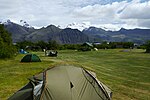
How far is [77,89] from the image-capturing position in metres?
10.2

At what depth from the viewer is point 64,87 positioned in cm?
1001

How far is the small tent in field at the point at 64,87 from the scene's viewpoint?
9797 mm

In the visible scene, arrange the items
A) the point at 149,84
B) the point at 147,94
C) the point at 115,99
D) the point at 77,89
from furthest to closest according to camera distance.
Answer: the point at 149,84, the point at 147,94, the point at 115,99, the point at 77,89

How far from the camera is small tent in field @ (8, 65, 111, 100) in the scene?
9797mm

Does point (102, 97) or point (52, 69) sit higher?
point (52, 69)

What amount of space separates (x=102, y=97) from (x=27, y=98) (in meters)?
3.17

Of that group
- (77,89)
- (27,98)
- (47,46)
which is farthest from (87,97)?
(47,46)

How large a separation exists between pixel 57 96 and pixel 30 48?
316ft

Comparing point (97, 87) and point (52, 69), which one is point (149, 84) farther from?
point (52, 69)

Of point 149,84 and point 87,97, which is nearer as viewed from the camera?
point 87,97

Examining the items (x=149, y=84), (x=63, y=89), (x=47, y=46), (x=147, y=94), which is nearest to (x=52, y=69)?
(x=63, y=89)

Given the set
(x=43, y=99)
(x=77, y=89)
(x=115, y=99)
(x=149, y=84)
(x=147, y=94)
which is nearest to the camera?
(x=43, y=99)

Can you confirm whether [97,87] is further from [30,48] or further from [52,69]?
[30,48]

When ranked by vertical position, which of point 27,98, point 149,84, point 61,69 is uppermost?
point 61,69
